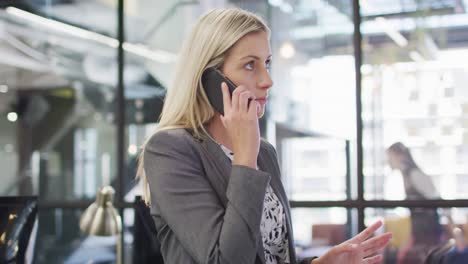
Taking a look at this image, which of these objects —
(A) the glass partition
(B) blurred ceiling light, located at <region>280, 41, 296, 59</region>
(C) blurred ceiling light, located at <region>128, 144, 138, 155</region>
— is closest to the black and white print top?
(A) the glass partition

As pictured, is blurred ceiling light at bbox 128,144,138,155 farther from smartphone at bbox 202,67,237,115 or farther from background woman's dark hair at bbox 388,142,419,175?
smartphone at bbox 202,67,237,115

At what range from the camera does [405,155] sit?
420 centimetres

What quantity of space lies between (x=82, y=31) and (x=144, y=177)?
4107mm

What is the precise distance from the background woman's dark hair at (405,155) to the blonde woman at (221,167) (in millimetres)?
2541

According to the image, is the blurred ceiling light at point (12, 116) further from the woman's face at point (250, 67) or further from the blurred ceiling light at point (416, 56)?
the woman's face at point (250, 67)

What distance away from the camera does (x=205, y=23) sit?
1672 millimetres

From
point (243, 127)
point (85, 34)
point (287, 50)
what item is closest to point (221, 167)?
point (243, 127)

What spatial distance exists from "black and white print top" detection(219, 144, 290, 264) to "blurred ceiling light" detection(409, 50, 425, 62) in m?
2.74

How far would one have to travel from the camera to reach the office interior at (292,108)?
4.14 meters

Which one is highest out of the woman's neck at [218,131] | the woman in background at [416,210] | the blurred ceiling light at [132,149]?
the woman's neck at [218,131]

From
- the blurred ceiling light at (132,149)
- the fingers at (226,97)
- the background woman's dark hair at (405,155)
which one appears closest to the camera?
the fingers at (226,97)

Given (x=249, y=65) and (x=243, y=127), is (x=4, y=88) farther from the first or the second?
(x=243, y=127)

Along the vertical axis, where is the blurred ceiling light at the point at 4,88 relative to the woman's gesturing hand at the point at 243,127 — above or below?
above

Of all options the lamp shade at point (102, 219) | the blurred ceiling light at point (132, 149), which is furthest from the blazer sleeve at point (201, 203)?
the blurred ceiling light at point (132, 149)
